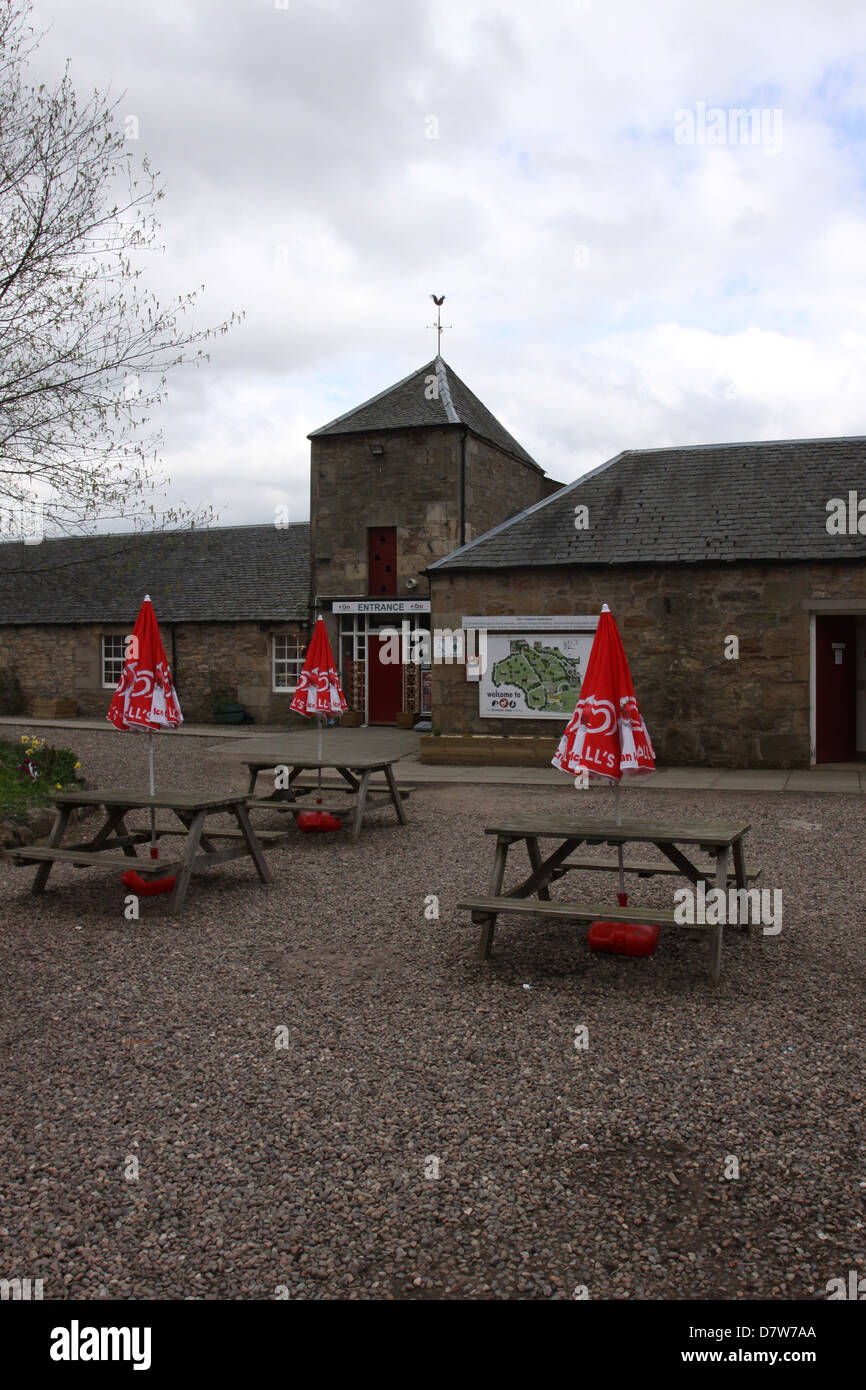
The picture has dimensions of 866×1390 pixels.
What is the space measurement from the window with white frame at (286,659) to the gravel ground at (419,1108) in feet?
60.8

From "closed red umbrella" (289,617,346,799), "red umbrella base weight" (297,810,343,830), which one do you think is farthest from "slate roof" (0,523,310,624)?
"red umbrella base weight" (297,810,343,830)

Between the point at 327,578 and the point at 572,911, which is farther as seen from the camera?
the point at 327,578

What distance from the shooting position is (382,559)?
79.1 ft

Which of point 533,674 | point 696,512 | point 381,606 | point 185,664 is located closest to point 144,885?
point 533,674

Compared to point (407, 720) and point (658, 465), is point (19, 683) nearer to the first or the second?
point (407, 720)

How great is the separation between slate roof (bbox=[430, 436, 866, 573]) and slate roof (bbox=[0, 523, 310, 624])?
28.5 ft

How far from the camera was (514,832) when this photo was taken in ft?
20.6

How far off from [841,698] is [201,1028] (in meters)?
14.8

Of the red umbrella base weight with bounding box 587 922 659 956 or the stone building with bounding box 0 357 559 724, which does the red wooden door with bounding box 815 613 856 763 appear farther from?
the red umbrella base weight with bounding box 587 922 659 956

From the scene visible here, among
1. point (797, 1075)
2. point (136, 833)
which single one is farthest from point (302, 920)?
point (797, 1075)

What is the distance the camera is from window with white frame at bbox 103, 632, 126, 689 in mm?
28406

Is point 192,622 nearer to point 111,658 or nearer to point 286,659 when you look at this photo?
Answer: point 286,659

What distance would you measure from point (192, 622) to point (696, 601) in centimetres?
1471
